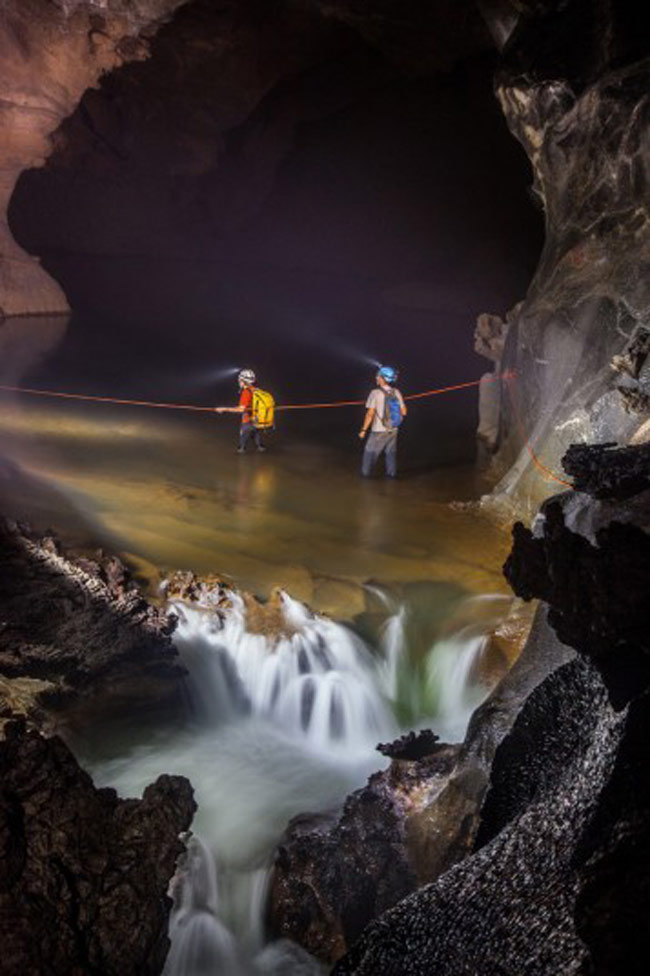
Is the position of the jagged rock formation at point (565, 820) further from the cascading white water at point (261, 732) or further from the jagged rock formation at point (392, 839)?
the cascading white water at point (261, 732)

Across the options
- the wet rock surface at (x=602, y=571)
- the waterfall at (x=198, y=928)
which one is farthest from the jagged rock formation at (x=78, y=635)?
the wet rock surface at (x=602, y=571)

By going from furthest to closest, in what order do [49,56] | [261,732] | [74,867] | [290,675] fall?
[49,56] → [290,675] → [261,732] → [74,867]

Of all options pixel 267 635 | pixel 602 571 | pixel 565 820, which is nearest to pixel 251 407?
pixel 267 635

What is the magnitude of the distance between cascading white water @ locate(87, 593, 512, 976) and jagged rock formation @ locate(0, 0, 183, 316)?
11.6 m

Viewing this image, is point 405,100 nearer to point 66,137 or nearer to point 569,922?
point 66,137

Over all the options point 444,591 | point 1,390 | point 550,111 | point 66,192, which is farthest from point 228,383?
point 66,192

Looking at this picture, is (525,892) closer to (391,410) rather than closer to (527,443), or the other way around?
(527,443)

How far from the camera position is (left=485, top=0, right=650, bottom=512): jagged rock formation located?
25.8 ft

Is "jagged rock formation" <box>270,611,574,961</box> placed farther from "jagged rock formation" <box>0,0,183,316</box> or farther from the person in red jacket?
"jagged rock formation" <box>0,0,183,316</box>

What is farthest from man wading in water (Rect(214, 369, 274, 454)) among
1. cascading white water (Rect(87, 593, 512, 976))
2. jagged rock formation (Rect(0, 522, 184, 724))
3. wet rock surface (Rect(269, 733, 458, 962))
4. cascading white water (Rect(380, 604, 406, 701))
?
wet rock surface (Rect(269, 733, 458, 962))

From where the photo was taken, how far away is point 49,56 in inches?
623

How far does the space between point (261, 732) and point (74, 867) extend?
2774mm

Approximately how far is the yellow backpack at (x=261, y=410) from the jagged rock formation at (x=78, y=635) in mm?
4446

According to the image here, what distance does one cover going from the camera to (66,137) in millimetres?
22609
